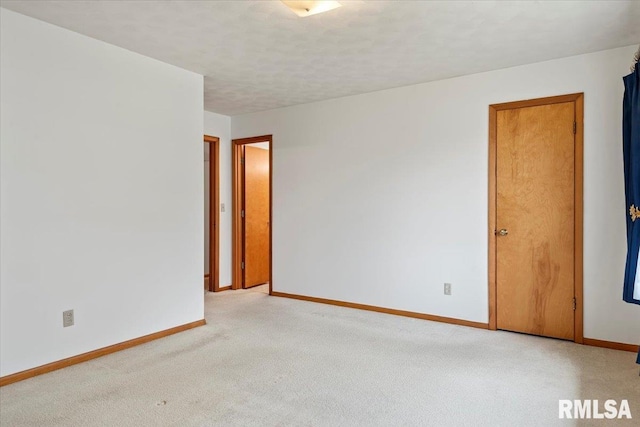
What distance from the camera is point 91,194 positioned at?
116 inches

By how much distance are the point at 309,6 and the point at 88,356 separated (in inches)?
114

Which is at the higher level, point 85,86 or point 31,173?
point 85,86

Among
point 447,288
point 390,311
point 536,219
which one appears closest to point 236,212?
point 390,311

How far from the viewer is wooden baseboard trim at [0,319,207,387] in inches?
101

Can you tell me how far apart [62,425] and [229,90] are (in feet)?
10.7

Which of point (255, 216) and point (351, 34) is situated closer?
point (351, 34)

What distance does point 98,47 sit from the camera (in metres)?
3.00

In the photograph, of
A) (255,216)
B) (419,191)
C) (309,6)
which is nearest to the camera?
(309,6)

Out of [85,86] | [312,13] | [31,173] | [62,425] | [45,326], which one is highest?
[312,13]

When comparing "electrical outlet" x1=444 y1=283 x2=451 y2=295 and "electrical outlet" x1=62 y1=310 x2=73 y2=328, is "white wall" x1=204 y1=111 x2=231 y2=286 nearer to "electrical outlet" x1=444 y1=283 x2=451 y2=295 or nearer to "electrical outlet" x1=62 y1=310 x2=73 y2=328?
"electrical outlet" x1=62 y1=310 x2=73 y2=328

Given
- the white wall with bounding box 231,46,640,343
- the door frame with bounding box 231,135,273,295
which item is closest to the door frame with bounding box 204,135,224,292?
the door frame with bounding box 231,135,273,295

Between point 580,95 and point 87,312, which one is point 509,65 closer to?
point 580,95

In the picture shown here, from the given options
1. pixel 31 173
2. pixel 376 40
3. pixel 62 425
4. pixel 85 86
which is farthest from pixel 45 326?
pixel 376 40

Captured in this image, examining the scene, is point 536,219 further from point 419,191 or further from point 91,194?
point 91,194
